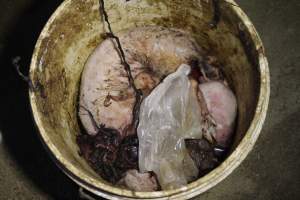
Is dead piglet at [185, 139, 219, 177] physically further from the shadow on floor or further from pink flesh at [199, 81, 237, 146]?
the shadow on floor

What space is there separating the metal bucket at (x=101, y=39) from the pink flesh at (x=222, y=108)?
1.7 inches

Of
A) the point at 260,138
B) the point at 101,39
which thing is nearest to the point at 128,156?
the point at 101,39

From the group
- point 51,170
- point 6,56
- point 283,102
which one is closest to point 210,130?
point 283,102

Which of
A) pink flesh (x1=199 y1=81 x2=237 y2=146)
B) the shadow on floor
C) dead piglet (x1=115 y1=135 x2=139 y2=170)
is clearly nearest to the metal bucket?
pink flesh (x1=199 y1=81 x2=237 y2=146)

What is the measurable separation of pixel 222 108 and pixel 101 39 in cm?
75

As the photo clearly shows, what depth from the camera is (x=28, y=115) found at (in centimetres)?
246

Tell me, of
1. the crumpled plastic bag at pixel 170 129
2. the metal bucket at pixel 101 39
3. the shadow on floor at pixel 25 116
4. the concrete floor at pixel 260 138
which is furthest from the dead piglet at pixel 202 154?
the shadow on floor at pixel 25 116

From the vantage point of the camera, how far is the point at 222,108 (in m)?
1.83

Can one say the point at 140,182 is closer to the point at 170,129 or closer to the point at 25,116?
the point at 170,129

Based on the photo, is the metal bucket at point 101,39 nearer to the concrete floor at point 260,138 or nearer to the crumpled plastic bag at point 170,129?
the crumpled plastic bag at point 170,129

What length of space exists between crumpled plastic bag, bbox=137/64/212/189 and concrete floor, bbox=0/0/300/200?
0.60 metres

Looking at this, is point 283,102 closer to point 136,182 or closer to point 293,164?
point 293,164

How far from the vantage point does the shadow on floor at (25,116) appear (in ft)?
7.49

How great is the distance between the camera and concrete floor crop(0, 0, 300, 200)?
87.6 inches
